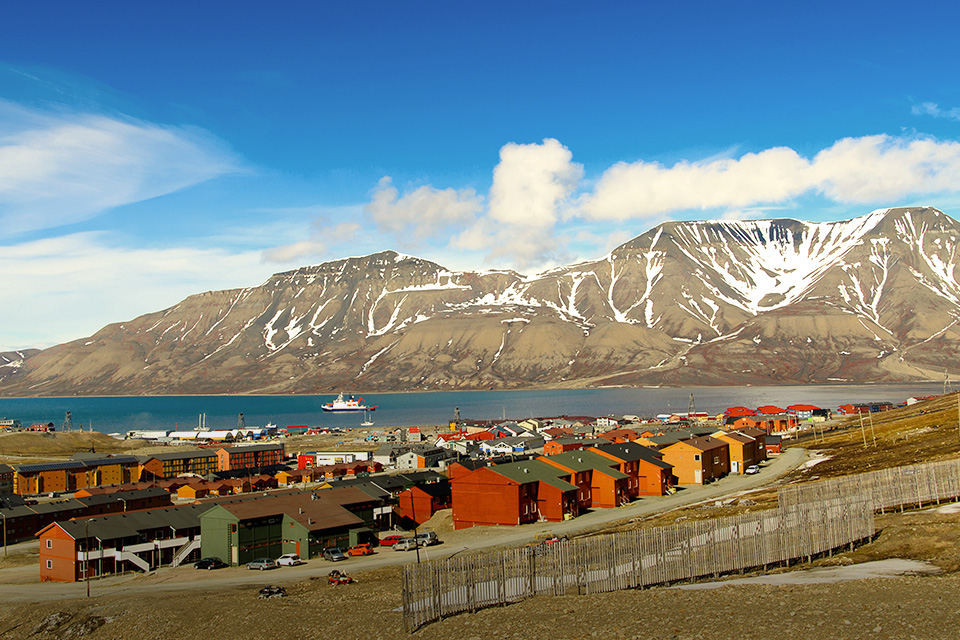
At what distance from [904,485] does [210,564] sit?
111 feet

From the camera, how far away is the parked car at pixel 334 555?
38281mm

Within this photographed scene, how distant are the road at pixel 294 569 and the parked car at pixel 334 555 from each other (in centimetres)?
44

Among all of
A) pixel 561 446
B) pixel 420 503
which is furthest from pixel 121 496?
pixel 561 446

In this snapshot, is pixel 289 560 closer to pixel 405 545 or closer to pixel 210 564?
pixel 210 564

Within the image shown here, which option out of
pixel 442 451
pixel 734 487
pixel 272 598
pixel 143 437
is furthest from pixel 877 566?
pixel 143 437

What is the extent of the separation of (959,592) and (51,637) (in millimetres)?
27424

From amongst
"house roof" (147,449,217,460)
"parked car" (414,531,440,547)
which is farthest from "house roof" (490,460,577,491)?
"house roof" (147,449,217,460)

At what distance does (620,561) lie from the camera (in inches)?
868

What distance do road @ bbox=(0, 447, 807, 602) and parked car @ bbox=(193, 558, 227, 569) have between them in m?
0.47

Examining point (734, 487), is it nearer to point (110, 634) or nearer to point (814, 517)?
point (814, 517)

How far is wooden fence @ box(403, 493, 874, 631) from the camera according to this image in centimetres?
2033

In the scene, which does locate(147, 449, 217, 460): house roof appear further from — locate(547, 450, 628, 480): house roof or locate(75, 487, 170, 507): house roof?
locate(547, 450, 628, 480): house roof

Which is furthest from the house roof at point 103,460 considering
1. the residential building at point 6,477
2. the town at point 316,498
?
the residential building at point 6,477

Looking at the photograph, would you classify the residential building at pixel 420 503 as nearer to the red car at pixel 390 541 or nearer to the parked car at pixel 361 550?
the red car at pixel 390 541
